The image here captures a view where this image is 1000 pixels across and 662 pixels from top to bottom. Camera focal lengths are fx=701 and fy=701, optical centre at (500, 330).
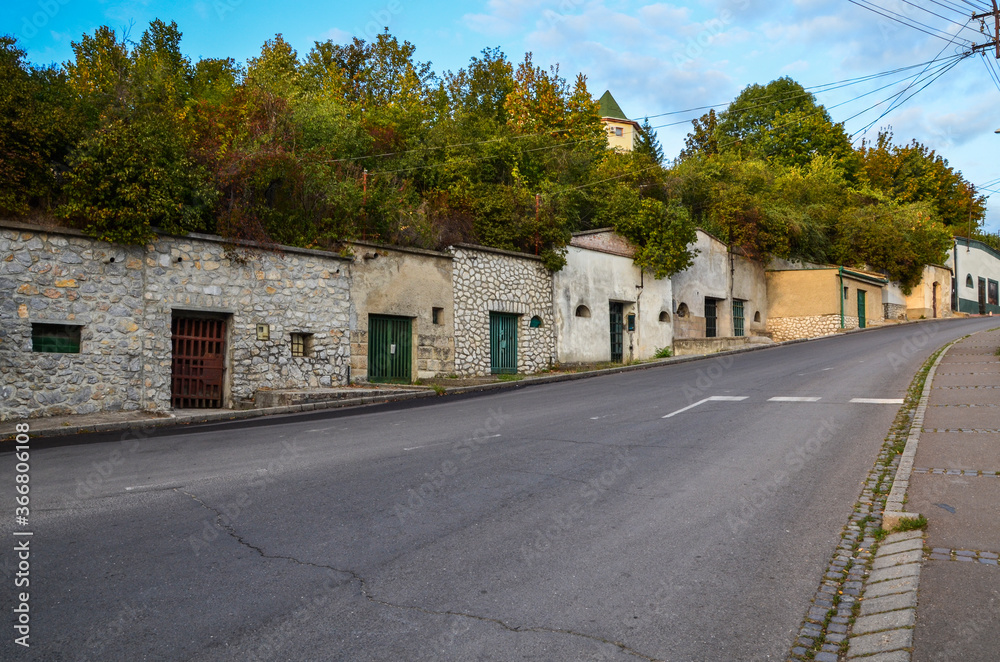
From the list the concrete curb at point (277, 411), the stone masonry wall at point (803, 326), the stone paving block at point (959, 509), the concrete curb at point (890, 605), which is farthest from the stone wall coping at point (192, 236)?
the stone masonry wall at point (803, 326)

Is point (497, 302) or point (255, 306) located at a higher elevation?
point (497, 302)

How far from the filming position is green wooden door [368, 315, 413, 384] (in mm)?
18562

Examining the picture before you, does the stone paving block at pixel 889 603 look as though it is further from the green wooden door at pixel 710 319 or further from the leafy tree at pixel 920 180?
the leafy tree at pixel 920 180

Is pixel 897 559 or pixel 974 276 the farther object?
pixel 974 276

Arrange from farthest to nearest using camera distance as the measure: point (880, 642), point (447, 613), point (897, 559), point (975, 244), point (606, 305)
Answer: point (975, 244), point (606, 305), point (897, 559), point (447, 613), point (880, 642)

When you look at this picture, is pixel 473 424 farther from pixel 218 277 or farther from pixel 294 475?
pixel 218 277

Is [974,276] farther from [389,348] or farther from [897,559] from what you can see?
[897,559]

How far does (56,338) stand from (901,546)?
14160 millimetres

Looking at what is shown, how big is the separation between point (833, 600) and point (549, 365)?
1918 centimetres

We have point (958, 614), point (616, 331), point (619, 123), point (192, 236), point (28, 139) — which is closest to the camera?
point (958, 614)

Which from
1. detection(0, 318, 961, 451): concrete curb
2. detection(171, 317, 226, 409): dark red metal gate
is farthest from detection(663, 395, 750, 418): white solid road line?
detection(171, 317, 226, 409): dark red metal gate

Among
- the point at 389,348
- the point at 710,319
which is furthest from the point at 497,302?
the point at 710,319

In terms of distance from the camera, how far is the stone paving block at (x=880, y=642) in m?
3.58

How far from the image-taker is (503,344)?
2216cm
